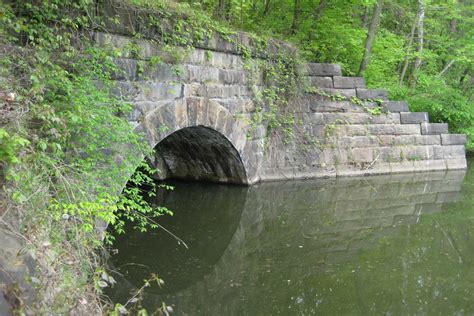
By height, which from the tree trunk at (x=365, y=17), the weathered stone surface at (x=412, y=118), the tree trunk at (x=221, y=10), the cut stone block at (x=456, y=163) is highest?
the tree trunk at (x=221, y=10)

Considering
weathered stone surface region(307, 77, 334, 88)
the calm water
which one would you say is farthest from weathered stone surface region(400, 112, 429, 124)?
the calm water

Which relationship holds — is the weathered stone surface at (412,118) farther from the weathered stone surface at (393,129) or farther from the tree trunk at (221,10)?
the tree trunk at (221,10)

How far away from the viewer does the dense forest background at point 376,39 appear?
1320 centimetres

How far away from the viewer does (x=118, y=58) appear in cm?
620

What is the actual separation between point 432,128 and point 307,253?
7.64 metres

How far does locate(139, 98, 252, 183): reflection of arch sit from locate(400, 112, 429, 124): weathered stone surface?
4.58 m

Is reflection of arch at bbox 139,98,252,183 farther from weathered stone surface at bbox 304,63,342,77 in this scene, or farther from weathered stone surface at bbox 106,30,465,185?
weathered stone surface at bbox 304,63,342,77

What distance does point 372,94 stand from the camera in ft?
39.5

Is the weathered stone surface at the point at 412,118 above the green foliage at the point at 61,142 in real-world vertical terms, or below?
below

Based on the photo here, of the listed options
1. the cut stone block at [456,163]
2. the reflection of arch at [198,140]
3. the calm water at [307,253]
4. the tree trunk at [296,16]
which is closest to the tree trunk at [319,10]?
the tree trunk at [296,16]

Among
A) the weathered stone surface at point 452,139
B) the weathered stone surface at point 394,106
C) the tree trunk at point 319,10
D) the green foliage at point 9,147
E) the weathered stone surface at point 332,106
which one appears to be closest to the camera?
the green foliage at point 9,147

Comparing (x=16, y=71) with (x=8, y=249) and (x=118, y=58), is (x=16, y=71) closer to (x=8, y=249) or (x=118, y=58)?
(x=118, y=58)

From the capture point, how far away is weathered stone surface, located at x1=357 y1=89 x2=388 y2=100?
1192cm

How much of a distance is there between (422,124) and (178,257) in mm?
8539
